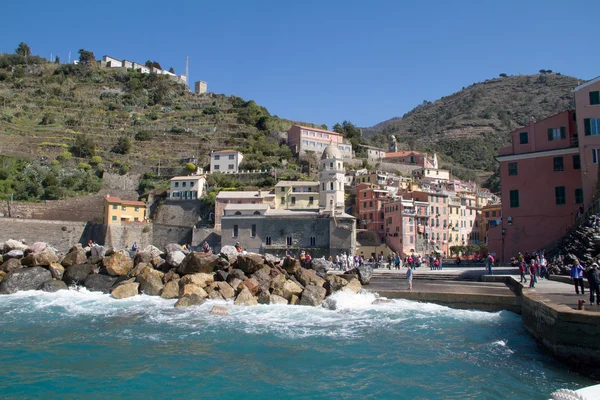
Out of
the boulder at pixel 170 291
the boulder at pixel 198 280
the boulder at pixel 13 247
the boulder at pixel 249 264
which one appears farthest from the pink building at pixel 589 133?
the boulder at pixel 13 247

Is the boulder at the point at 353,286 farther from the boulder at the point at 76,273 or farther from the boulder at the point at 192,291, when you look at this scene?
the boulder at the point at 76,273

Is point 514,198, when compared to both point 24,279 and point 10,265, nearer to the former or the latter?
point 24,279

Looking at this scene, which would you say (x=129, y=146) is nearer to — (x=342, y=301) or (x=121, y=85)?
(x=121, y=85)

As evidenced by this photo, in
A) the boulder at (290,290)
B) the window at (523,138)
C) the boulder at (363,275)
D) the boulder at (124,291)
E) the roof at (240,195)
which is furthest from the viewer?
the roof at (240,195)

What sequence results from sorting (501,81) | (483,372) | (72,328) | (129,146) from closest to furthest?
(483,372)
(72,328)
(129,146)
(501,81)


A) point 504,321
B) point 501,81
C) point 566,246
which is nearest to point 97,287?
point 504,321

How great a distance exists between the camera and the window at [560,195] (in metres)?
27.6

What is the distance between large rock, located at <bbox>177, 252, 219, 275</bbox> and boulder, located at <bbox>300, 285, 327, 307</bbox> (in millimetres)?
5532

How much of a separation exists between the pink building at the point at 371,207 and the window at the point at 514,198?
20.7 meters

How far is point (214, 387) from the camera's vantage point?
10516mm

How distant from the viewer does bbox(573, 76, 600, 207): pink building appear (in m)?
25.7

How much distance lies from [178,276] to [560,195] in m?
21.8

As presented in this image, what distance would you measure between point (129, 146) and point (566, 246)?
5788cm

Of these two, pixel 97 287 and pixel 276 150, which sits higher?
pixel 276 150
